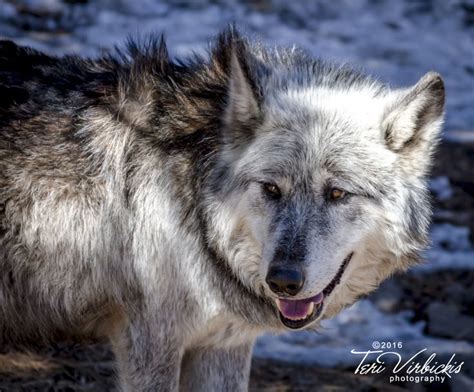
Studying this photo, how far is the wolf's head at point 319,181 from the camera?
4.45 metres

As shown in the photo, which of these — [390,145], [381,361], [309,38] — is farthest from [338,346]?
[309,38]

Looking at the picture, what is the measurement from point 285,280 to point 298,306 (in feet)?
0.98

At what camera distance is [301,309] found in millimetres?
4480

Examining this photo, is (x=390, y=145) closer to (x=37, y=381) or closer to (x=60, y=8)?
(x=37, y=381)

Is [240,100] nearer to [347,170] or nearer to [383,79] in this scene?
[347,170]

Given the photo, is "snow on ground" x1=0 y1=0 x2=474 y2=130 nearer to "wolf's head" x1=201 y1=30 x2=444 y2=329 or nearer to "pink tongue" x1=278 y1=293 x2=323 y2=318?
"wolf's head" x1=201 y1=30 x2=444 y2=329

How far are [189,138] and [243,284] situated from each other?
2.45ft

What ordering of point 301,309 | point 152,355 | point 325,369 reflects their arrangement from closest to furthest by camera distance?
point 301,309 → point 152,355 → point 325,369

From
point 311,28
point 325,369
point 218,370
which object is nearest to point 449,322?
point 325,369

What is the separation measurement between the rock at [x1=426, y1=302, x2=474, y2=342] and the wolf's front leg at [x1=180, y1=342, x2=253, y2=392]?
7.43 ft

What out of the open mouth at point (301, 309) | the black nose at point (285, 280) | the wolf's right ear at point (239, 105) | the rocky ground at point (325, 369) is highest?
the wolf's right ear at point (239, 105)

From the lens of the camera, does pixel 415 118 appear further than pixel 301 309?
Yes

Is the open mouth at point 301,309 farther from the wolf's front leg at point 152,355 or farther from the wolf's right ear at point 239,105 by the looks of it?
the wolf's right ear at point 239,105

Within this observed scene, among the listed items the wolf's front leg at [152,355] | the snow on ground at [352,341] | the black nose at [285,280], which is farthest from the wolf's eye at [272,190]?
the snow on ground at [352,341]
